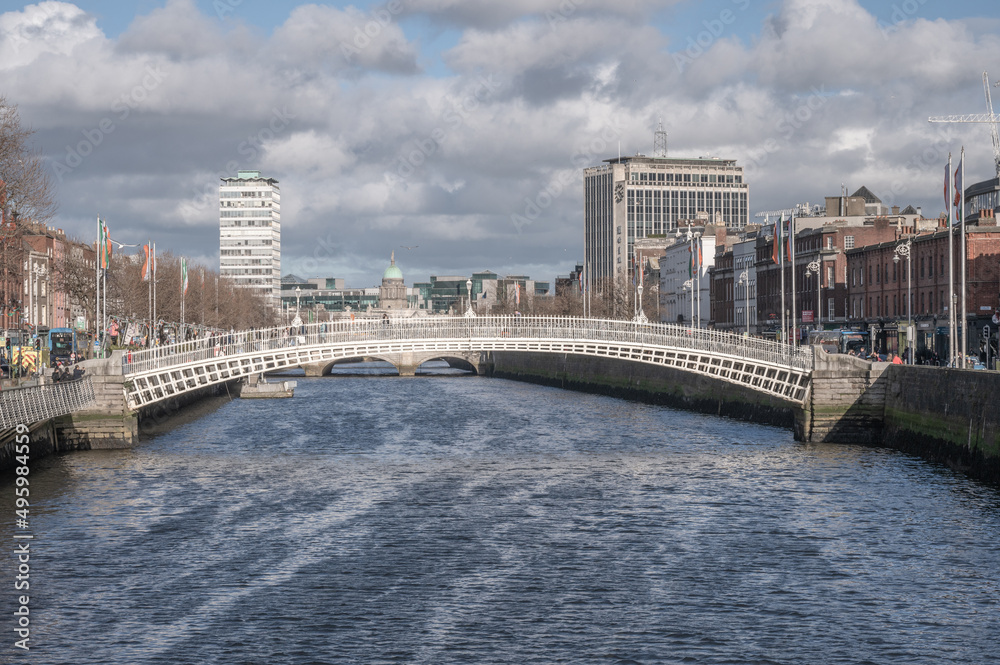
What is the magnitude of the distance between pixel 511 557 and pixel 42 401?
2190 cm

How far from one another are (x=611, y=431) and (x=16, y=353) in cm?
3059

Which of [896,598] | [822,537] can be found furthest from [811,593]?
[822,537]

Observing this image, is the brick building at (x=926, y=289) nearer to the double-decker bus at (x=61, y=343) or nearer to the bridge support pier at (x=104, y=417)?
the bridge support pier at (x=104, y=417)

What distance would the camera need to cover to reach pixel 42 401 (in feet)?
153

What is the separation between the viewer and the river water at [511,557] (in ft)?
82.1

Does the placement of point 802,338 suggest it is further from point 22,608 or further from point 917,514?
point 22,608

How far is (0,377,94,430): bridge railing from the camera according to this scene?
139ft

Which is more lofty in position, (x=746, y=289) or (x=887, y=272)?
(x=887, y=272)

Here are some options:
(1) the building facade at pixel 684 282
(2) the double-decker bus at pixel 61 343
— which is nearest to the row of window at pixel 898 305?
(1) the building facade at pixel 684 282

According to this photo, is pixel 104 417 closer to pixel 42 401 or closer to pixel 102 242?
pixel 42 401

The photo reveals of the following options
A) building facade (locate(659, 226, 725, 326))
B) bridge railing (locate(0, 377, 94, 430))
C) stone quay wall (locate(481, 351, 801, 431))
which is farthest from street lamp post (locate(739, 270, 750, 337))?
bridge railing (locate(0, 377, 94, 430))

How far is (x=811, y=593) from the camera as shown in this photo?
2855cm

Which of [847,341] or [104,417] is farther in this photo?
[847,341]

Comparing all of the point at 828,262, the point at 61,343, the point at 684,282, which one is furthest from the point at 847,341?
the point at 684,282
